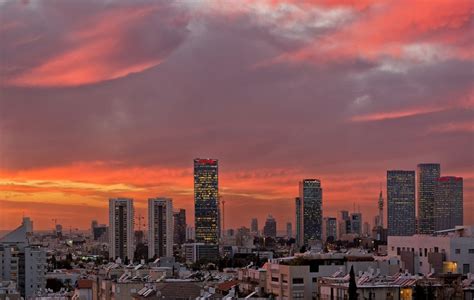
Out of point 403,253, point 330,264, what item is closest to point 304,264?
point 330,264

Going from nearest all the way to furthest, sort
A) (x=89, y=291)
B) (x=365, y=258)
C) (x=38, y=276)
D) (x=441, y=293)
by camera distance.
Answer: (x=441, y=293) → (x=365, y=258) → (x=89, y=291) → (x=38, y=276)

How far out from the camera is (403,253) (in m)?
74.2

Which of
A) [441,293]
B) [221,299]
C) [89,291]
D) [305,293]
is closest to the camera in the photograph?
[221,299]

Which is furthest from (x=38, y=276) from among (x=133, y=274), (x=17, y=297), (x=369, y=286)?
(x=369, y=286)

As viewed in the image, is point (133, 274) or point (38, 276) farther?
point (38, 276)

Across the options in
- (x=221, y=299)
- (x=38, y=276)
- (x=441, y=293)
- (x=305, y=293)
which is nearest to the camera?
(x=221, y=299)

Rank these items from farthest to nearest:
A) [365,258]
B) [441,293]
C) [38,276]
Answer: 1. [38,276]
2. [365,258]
3. [441,293]

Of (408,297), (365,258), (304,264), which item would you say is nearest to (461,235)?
(365,258)

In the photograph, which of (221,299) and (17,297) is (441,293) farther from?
(17,297)

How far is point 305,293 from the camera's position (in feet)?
199

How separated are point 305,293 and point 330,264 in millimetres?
3356

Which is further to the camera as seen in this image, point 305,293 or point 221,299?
point 305,293

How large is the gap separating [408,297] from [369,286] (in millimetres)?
2050

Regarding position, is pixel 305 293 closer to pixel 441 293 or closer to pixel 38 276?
pixel 441 293
